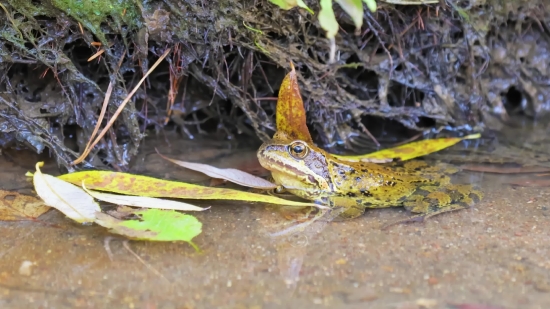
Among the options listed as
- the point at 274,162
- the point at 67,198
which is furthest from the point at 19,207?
the point at 274,162

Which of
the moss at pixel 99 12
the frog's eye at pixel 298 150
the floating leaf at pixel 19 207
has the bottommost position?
the floating leaf at pixel 19 207

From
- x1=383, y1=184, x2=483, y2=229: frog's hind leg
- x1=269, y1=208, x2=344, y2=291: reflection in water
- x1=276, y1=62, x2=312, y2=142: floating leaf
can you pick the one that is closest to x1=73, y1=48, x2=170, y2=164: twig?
x1=276, y1=62, x2=312, y2=142: floating leaf

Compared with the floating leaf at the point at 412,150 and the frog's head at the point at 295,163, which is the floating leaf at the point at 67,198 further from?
the floating leaf at the point at 412,150

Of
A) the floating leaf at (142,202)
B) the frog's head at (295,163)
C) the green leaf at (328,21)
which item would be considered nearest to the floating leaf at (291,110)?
the frog's head at (295,163)

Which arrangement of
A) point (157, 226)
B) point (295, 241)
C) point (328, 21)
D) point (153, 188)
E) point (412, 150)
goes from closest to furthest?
point (328, 21), point (157, 226), point (295, 241), point (153, 188), point (412, 150)

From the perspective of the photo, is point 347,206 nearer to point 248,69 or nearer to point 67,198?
point 248,69

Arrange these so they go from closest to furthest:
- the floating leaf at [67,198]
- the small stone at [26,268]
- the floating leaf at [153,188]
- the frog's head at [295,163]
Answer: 1. the small stone at [26,268]
2. the floating leaf at [67,198]
3. the floating leaf at [153,188]
4. the frog's head at [295,163]

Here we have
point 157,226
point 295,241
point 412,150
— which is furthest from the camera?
point 412,150
